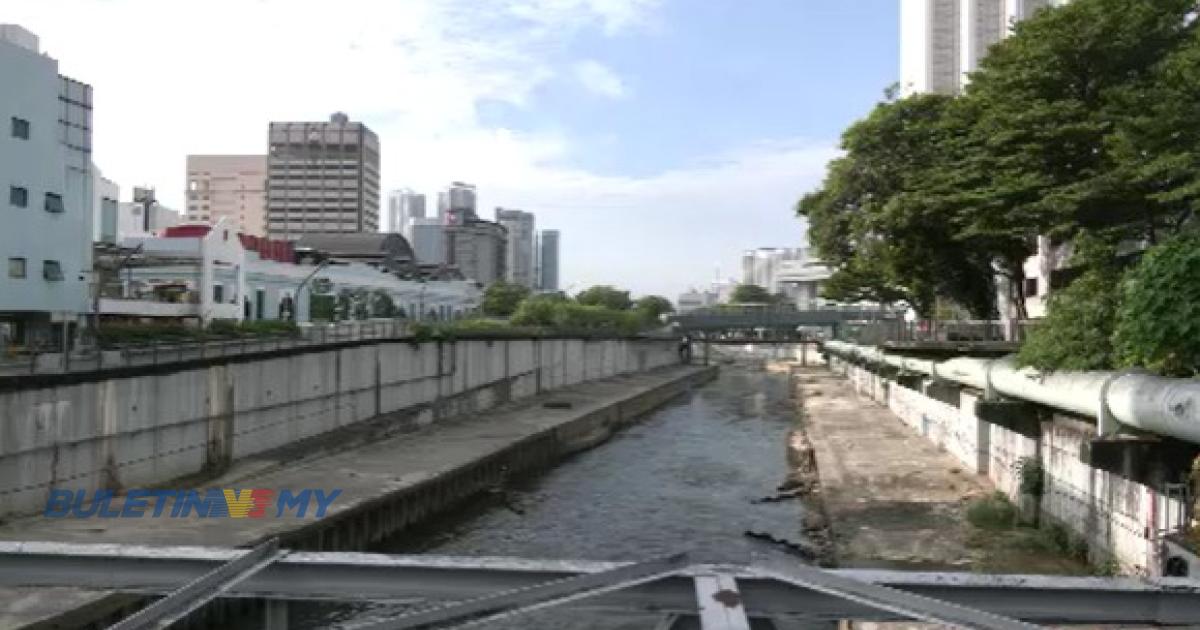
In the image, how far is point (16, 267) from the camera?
46812mm

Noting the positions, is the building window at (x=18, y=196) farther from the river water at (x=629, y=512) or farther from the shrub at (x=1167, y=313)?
the shrub at (x=1167, y=313)

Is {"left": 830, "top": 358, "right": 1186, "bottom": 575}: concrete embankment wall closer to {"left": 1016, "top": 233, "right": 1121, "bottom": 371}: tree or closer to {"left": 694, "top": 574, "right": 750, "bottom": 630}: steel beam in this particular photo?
{"left": 1016, "top": 233, "right": 1121, "bottom": 371}: tree

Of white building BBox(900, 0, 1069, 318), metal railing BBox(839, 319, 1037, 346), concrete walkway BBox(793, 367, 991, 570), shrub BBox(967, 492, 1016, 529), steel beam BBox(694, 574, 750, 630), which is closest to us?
steel beam BBox(694, 574, 750, 630)

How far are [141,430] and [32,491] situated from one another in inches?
170

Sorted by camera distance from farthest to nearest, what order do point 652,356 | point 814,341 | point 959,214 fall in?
point 814,341, point 652,356, point 959,214

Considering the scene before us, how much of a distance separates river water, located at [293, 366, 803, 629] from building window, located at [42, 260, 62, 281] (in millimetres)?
26991

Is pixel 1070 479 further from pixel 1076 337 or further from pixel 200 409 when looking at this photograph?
pixel 200 409

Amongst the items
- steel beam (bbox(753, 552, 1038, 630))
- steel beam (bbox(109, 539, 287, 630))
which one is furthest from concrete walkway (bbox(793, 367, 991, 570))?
steel beam (bbox(109, 539, 287, 630))

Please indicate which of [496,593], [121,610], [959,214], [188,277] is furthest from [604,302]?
[496,593]

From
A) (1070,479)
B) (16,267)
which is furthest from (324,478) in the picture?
(16,267)

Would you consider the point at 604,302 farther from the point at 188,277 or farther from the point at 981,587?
the point at 981,587

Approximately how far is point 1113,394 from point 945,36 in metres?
136

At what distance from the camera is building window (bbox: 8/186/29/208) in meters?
45.9

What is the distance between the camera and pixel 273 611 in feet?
16.8
